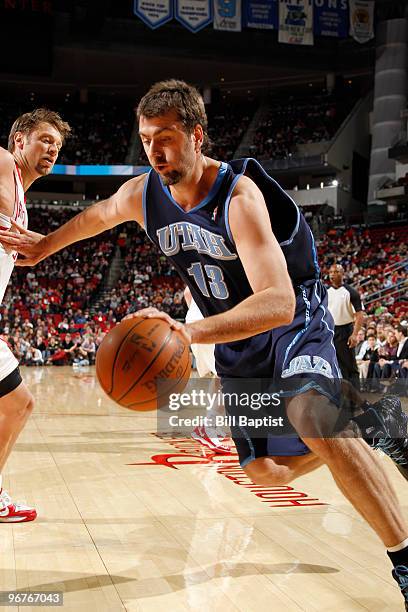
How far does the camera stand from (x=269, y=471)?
2.64 metres

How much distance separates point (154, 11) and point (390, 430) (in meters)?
22.1

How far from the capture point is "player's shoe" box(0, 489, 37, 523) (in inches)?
135

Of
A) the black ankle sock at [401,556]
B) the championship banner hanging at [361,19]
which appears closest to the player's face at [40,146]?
the black ankle sock at [401,556]

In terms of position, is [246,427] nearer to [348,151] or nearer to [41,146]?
[41,146]

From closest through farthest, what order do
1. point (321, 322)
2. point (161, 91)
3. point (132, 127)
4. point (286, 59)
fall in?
point (161, 91)
point (321, 322)
point (286, 59)
point (132, 127)

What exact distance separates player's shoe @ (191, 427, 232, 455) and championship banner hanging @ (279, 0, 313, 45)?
64.0 feet

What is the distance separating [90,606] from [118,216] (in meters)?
1.47

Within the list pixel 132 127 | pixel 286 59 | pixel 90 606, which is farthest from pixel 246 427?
pixel 132 127

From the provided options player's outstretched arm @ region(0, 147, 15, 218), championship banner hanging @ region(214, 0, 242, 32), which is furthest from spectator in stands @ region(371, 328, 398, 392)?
championship banner hanging @ region(214, 0, 242, 32)

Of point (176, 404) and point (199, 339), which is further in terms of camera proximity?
point (176, 404)

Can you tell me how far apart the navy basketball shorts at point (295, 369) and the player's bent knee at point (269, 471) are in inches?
1.0

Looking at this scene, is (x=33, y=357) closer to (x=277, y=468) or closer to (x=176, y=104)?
(x=277, y=468)

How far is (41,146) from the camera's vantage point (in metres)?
3.36

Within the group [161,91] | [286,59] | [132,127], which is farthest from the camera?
[132,127]
